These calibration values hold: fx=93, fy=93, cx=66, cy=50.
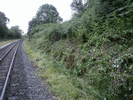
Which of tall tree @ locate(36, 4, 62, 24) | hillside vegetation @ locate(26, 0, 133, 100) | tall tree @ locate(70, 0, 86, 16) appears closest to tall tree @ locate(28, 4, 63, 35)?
tall tree @ locate(36, 4, 62, 24)

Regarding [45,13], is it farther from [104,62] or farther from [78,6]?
[104,62]

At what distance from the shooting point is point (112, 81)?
3363mm

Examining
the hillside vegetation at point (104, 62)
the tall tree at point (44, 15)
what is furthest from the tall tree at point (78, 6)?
the tall tree at point (44, 15)

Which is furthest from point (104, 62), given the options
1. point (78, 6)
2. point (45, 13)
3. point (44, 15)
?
point (45, 13)

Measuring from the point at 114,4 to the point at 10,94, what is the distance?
6.75 metres

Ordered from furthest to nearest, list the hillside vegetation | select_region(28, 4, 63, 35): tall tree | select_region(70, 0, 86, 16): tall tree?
select_region(28, 4, 63, 35): tall tree, select_region(70, 0, 86, 16): tall tree, the hillside vegetation

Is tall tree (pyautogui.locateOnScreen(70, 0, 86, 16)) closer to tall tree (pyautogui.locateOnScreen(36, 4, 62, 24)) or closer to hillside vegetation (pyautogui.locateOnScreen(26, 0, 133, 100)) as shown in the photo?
hillside vegetation (pyautogui.locateOnScreen(26, 0, 133, 100))

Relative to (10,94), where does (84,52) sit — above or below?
above

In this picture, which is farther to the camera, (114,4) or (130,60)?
(114,4)

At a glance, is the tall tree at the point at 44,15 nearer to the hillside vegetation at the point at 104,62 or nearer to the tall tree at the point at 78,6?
the tall tree at the point at 78,6

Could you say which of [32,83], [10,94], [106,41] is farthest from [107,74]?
[10,94]

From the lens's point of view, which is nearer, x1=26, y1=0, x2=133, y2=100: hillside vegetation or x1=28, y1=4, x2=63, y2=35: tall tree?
x1=26, y1=0, x2=133, y2=100: hillside vegetation

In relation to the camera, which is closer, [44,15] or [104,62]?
[104,62]

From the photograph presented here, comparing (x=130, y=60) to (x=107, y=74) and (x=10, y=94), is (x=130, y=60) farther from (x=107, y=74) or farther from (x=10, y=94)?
(x=10, y=94)
